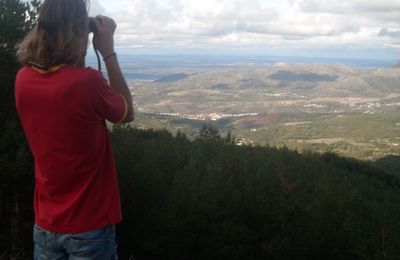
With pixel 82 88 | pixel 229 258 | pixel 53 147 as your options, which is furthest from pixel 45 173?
pixel 229 258

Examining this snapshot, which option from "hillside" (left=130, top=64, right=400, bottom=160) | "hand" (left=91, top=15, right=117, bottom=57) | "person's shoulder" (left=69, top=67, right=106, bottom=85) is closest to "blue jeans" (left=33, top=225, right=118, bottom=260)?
"person's shoulder" (left=69, top=67, right=106, bottom=85)

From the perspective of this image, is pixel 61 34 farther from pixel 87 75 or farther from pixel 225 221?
pixel 225 221

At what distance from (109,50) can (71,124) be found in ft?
1.41

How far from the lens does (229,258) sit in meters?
9.48

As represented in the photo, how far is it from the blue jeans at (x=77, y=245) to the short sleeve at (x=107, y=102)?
562 millimetres

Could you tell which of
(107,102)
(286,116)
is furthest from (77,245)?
(286,116)

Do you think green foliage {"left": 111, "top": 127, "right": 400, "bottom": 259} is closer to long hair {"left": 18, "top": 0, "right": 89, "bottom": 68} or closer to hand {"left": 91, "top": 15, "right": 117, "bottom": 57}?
hand {"left": 91, "top": 15, "right": 117, "bottom": 57}

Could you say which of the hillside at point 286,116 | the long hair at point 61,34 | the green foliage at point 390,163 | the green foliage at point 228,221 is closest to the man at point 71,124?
the long hair at point 61,34

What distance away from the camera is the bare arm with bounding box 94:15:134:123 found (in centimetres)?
217

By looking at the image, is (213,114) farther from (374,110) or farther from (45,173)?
(45,173)

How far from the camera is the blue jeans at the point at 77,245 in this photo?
212 centimetres

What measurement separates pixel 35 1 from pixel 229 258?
20.7ft

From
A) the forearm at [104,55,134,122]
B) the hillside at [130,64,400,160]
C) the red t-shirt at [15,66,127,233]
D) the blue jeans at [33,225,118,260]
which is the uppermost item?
the forearm at [104,55,134,122]

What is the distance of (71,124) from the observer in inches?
79.9
